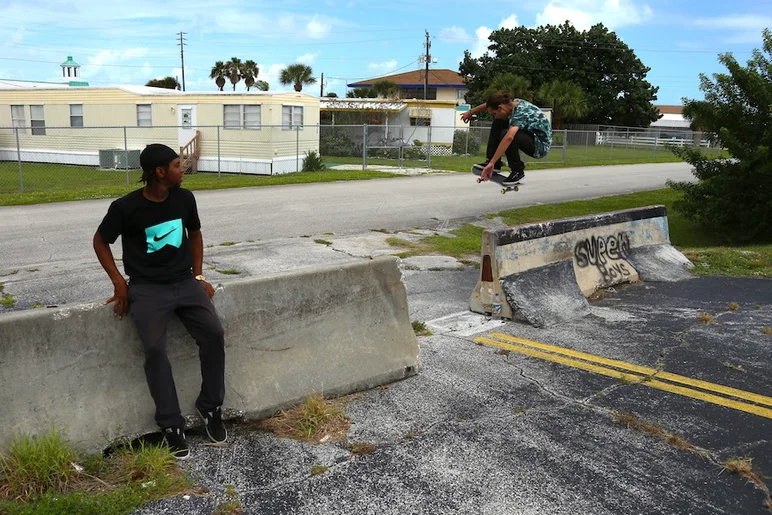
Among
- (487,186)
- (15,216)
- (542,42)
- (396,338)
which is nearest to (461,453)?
(396,338)

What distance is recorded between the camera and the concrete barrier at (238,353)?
342cm

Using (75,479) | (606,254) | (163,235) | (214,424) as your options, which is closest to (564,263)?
(606,254)

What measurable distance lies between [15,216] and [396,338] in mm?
11213

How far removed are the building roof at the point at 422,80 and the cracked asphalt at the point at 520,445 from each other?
78408 millimetres

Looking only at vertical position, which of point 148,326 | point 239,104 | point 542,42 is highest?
point 542,42

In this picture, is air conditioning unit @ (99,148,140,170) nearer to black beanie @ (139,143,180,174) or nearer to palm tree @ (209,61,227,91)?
black beanie @ (139,143,180,174)

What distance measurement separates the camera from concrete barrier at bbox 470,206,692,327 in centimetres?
657

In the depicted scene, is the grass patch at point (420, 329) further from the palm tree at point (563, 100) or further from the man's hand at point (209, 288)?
the palm tree at point (563, 100)

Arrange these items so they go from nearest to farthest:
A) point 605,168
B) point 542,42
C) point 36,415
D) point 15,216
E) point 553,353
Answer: point 36,415, point 553,353, point 15,216, point 605,168, point 542,42

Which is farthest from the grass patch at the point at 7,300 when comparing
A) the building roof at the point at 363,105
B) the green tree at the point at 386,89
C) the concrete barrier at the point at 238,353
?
the green tree at the point at 386,89

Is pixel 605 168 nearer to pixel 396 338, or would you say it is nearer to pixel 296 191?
pixel 296 191

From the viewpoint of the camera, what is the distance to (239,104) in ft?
81.4

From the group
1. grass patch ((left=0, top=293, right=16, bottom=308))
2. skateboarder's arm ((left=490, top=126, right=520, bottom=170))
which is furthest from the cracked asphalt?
grass patch ((left=0, top=293, right=16, bottom=308))

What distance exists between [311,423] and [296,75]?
60362mm
